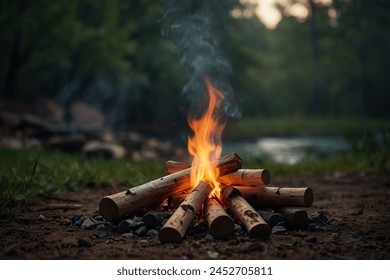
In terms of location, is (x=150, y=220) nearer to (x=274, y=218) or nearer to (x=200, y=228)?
(x=200, y=228)

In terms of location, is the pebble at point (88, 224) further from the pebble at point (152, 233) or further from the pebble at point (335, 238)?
the pebble at point (335, 238)

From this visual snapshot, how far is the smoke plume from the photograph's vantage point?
5988mm

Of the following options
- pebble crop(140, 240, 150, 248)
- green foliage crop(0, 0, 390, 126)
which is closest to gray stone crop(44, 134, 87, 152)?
green foliage crop(0, 0, 390, 126)

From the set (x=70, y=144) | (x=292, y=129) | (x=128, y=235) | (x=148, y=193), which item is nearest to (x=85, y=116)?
(x=70, y=144)

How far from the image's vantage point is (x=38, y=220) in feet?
15.5

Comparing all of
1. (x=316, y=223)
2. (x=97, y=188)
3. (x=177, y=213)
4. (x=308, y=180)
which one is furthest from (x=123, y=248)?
(x=308, y=180)

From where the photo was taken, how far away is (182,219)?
150 inches

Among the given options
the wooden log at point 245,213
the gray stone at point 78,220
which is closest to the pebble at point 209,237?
the wooden log at point 245,213

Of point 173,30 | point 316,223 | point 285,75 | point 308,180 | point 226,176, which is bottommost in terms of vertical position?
Answer: point 316,223

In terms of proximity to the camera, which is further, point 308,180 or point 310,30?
point 310,30

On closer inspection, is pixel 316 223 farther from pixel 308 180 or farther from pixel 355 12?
pixel 355 12

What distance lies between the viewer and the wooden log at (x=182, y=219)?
3.68 metres

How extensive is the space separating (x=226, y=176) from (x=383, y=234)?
1.69 metres
